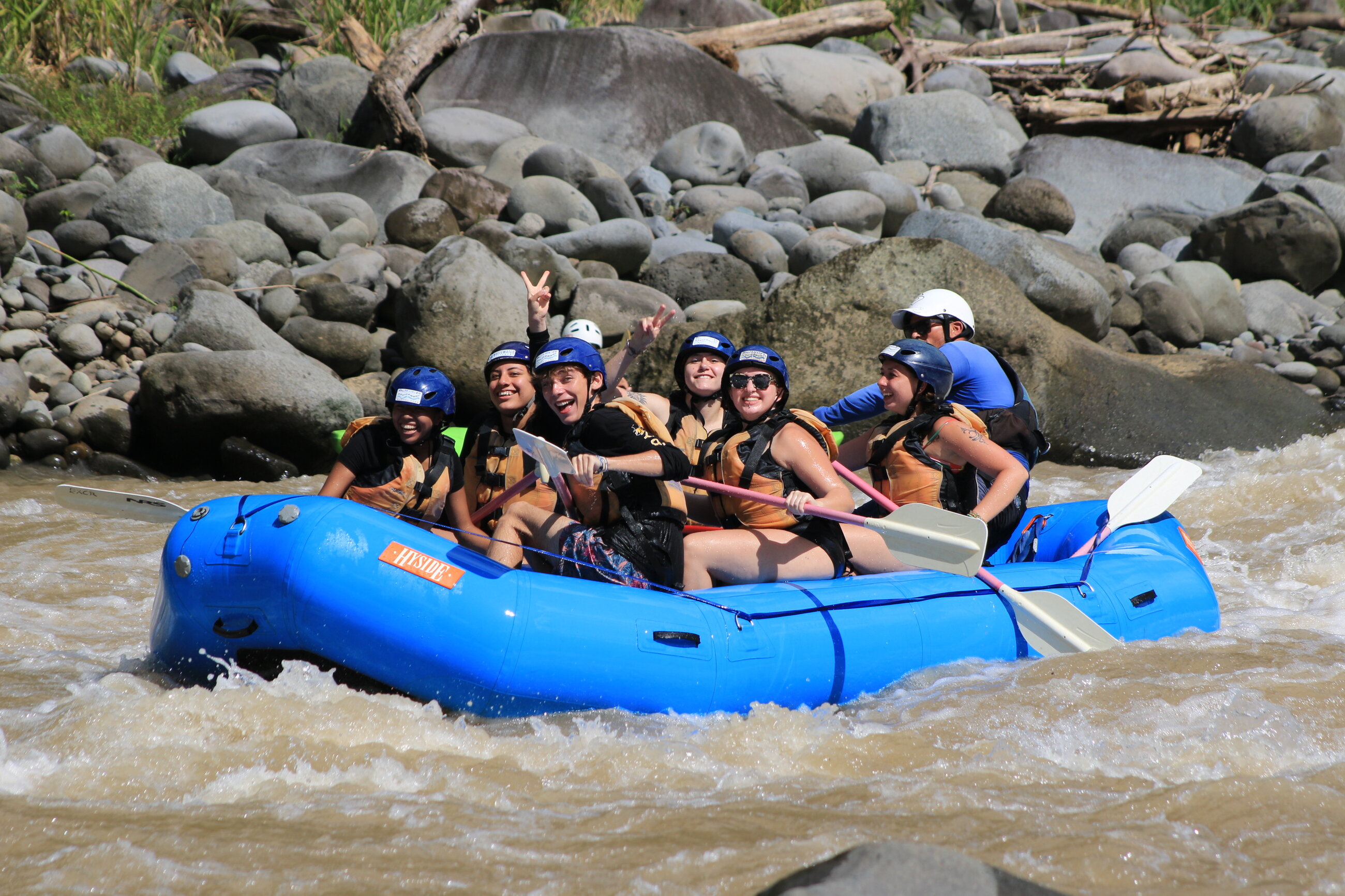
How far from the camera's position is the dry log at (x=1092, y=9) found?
709 inches

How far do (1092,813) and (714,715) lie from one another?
1.23 m

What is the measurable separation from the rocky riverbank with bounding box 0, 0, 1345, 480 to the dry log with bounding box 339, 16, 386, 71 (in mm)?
780

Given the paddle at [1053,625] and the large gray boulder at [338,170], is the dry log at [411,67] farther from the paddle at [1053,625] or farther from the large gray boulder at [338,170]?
the paddle at [1053,625]

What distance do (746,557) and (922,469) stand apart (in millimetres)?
903

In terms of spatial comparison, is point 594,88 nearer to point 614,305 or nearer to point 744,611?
point 614,305

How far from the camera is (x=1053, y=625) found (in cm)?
388

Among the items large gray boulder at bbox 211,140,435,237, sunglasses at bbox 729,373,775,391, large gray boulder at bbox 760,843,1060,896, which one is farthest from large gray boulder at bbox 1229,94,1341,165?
large gray boulder at bbox 760,843,1060,896

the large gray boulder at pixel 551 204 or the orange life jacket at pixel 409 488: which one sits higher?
the large gray boulder at pixel 551 204

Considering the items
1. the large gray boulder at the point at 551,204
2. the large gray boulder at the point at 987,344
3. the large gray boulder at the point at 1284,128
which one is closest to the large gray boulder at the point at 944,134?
the large gray boulder at the point at 1284,128

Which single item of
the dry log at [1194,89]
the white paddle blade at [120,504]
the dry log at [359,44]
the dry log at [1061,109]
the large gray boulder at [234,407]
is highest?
the dry log at [359,44]

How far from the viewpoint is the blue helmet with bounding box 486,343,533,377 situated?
4246mm

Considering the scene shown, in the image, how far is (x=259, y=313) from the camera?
9445 millimetres

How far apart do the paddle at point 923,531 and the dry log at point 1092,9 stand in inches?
681

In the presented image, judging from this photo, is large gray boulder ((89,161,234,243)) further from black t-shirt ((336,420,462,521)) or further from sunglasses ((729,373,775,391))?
sunglasses ((729,373,775,391))
